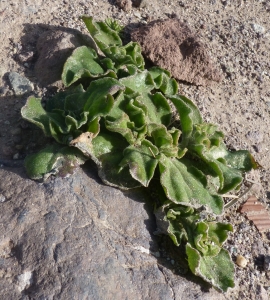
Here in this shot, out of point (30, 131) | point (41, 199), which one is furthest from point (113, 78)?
point (41, 199)

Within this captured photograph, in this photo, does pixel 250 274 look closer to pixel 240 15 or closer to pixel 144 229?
pixel 144 229

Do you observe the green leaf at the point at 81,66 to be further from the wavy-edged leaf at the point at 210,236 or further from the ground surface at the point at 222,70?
the wavy-edged leaf at the point at 210,236

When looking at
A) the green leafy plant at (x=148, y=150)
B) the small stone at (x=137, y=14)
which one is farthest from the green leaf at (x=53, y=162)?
the small stone at (x=137, y=14)

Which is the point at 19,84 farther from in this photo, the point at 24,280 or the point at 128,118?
the point at 24,280

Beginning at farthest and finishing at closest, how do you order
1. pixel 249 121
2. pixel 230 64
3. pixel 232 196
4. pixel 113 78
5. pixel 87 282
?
pixel 230 64
pixel 249 121
pixel 232 196
pixel 113 78
pixel 87 282

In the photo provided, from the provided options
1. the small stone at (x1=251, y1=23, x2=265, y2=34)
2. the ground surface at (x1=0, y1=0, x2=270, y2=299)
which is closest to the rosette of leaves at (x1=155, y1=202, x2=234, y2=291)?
the ground surface at (x1=0, y1=0, x2=270, y2=299)

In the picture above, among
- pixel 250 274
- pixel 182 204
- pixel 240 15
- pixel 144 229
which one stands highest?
pixel 240 15

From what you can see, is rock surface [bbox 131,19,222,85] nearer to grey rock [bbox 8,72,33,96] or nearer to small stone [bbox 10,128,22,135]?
grey rock [bbox 8,72,33,96]
